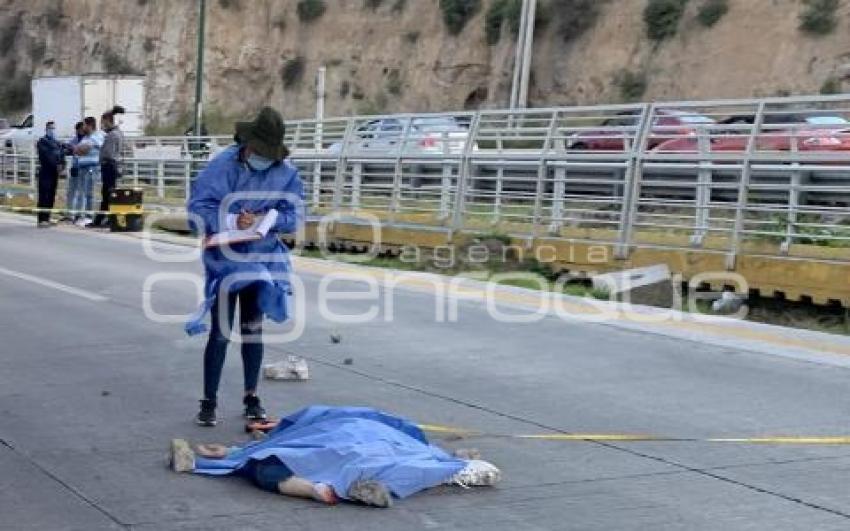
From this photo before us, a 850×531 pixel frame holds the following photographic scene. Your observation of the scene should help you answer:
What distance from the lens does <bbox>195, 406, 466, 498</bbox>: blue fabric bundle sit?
6.32m

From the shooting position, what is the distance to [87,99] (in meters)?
45.7

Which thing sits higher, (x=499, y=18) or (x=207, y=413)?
(x=499, y=18)

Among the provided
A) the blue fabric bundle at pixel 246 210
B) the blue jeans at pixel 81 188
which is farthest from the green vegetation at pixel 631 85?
the blue fabric bundle at pixel 246 210

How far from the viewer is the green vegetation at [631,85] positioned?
47.3 m

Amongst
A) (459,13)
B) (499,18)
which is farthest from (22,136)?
(499,18)

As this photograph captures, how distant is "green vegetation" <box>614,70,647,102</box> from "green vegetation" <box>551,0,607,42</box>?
3.24 meters

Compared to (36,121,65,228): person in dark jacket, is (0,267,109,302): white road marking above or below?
below

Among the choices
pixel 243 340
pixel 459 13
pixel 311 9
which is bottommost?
pixel 243 340

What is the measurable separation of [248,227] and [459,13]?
48.7 metres

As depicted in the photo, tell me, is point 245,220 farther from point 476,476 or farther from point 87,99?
point 87,99

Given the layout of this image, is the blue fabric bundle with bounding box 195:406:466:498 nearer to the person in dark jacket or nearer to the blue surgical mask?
the blue surgical mask

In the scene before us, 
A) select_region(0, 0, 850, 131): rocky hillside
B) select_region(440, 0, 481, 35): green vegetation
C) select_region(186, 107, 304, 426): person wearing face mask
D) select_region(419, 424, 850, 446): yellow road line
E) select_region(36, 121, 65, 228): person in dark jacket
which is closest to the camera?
select_region(186, 107, 304, 426): person wearing face mask

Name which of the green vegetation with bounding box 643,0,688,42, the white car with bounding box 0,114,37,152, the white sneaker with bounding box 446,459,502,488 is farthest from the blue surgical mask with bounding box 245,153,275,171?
the green vegetation with bounding box 643,0,688,42

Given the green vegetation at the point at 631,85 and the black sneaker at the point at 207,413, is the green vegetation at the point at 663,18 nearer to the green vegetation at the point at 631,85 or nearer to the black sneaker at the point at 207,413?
the green vegetation at the point at 631,85
